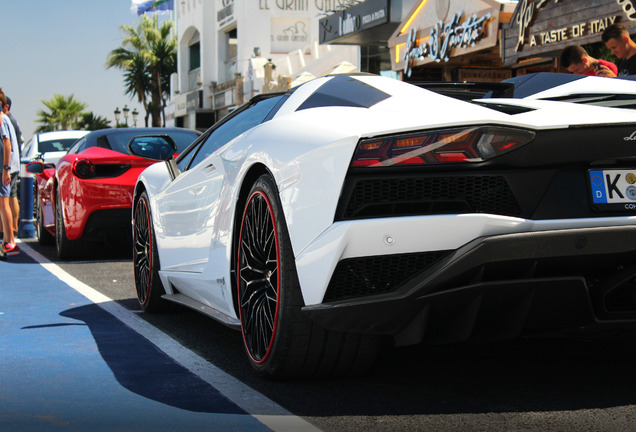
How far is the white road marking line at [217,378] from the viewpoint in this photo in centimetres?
328

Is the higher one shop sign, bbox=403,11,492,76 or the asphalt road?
shop sign, bbox=403,11,492,76

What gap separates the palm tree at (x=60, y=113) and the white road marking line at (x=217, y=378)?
6967cm

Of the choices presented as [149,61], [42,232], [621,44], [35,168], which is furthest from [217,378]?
[149,61]

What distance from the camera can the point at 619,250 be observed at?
3.29 metres

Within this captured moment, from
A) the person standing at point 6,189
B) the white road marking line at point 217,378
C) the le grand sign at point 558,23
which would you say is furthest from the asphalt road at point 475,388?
the le grand sign at point 558,23

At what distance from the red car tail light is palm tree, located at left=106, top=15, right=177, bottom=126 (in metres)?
58.5

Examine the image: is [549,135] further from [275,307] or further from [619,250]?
[275,307]

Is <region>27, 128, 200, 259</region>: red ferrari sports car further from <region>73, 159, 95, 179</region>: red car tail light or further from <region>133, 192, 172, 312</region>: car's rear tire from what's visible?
<region>133, 192, 172, 312</region>: car's rear tire

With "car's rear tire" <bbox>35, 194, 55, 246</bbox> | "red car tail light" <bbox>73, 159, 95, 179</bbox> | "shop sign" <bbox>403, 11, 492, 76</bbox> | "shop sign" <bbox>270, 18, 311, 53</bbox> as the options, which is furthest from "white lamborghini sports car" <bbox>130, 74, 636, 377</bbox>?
"shop sign" <bbox>270, 18, 311, 53</bbox>

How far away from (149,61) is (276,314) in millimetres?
65210

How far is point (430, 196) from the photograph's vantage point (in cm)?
331

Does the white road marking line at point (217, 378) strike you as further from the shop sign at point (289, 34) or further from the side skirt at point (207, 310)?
the shop sign at point (289, 34)

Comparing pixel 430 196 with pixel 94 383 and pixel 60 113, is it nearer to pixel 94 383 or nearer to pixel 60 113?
pixel 94 383

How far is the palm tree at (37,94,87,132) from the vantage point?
242ft
